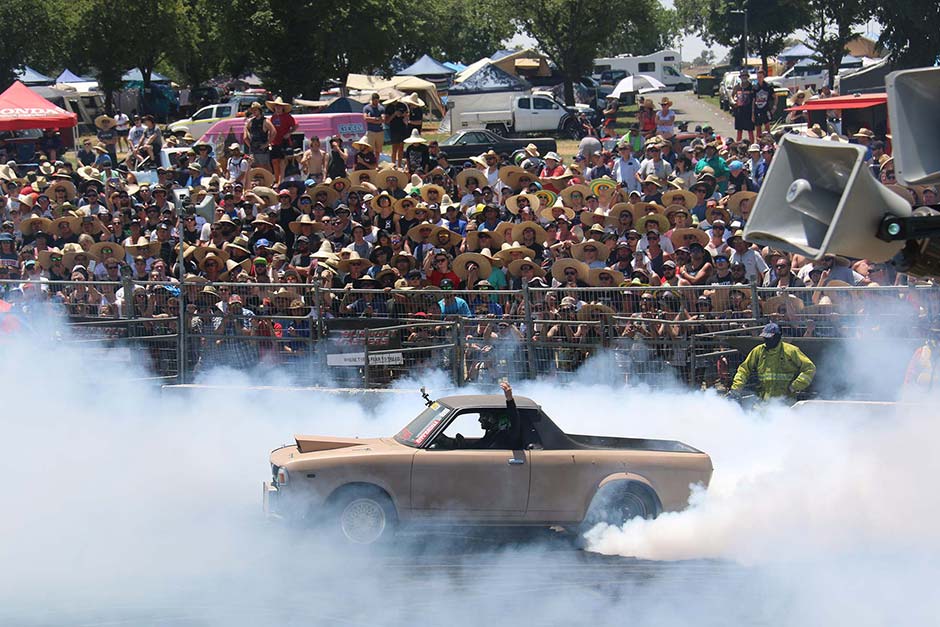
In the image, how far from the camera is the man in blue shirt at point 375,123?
70.3ft

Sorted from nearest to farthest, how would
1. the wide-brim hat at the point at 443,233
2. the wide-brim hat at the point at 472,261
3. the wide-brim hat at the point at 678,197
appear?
the wide-brim hat at the point at 472,261 < the wide-brim hat at the point at 443,233 < the wide-brim hat at the point at 678,197

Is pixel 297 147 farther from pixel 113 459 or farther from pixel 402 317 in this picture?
pixel 113 459

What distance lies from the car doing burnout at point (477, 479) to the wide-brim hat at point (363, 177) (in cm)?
845

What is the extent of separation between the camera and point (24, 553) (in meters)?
9.70

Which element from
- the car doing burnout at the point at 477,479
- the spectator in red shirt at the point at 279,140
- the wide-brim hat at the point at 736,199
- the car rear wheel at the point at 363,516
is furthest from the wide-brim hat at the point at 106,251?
the wide-brim hat at the point at 736,199

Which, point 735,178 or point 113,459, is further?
point 735,178

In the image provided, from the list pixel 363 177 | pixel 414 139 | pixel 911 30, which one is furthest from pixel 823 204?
pixel 911 30

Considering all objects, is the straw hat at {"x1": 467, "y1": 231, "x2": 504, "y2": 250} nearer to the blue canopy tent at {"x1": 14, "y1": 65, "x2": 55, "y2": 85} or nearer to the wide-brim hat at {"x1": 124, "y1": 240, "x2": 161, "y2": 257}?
the wide-brim hat at {"x1": 124, "y1": 240, "x2": 161, "y2": 257}

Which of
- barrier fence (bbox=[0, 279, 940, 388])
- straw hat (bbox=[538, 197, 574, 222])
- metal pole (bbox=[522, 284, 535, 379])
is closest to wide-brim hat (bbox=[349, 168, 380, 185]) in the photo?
straw hat (bbox=[538, 197, 574, 222])

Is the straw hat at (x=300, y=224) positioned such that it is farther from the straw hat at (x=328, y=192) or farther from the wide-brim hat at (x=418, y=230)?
the wide-brim hat at (x=418, y=230)

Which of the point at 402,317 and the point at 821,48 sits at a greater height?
the point at 821,48

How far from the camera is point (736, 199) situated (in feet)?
51.3

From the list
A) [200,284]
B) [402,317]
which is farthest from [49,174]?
[402,317]

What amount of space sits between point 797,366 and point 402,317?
4.38m
